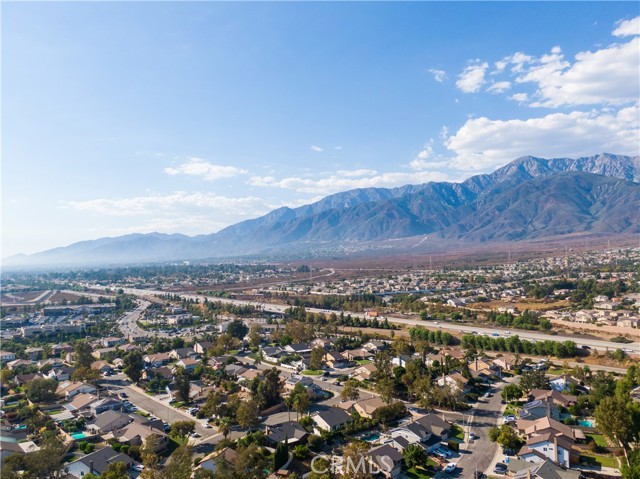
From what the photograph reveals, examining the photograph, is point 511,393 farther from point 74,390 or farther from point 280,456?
point 74,390

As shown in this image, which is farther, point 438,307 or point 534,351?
point 438,307

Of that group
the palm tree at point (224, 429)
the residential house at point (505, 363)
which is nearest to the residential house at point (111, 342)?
the palm tree at point (224, 429)

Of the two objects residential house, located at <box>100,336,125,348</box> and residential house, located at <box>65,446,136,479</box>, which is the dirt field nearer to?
residential house, located at <box>100,336,125,348</box>

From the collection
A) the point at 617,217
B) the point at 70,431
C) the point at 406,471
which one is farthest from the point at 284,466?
the point at 617,217

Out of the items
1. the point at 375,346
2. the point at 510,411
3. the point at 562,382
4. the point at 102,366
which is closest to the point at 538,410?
the point at 510,411

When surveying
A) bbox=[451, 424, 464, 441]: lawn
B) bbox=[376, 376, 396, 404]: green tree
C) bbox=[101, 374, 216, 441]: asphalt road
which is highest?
bbox=[376, 376, 396, 404]: green tree

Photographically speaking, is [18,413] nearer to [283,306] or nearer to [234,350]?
[234,350]

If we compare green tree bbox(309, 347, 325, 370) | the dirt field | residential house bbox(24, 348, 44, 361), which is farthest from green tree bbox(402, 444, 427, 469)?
the dirt field
